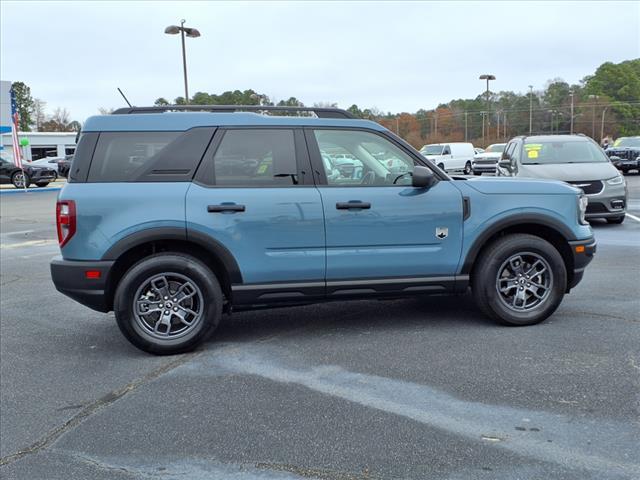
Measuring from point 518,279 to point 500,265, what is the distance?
25 cm

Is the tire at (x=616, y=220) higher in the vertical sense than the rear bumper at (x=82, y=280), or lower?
lower

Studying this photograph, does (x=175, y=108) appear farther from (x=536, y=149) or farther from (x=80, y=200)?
(x=536, y=149)

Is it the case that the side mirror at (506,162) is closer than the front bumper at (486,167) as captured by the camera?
Yes

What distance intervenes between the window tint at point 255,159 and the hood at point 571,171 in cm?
761

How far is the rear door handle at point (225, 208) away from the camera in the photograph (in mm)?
4742

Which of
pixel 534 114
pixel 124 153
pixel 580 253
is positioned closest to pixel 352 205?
pixel 124 153

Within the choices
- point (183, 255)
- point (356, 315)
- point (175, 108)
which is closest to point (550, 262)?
point (356, 315)

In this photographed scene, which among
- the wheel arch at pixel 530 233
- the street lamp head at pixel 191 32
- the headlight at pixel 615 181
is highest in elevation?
the street lamp head at pixel 191 32

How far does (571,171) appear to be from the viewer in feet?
37.1

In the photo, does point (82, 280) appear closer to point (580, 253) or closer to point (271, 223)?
point (271, 223)

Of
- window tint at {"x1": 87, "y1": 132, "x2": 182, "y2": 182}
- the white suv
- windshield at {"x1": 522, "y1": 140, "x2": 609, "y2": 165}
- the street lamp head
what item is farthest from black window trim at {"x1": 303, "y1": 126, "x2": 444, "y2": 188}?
the white suv

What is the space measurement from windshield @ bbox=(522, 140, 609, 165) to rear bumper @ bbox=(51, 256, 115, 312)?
9.32 meters

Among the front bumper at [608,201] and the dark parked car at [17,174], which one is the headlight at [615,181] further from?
the dark parked car at [17,174]

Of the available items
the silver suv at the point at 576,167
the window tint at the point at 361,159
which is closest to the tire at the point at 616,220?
the silver suv at the point at 576,167
